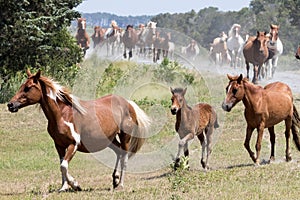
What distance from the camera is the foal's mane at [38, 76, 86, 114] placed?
11.6 meters

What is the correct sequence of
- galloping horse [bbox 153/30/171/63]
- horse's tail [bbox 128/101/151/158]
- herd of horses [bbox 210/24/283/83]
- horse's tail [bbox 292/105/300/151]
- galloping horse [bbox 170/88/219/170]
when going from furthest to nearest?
herd of horses [bbox 210/24/283/83]
galloping horse [bbox 153/30/171/63]
horse's tail [bbox 292/105/300/151]
galloping horse [bbox 170/88/219/170]
horse's tail [bbox 128/101/151/158]

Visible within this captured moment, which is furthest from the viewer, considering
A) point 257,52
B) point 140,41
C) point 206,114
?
point 140,41

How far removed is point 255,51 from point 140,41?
5.37 meters

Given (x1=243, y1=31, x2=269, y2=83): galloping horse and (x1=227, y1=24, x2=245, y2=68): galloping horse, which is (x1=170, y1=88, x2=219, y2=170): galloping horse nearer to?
(x1=243, y1=31, x2=269, y2=83): galloping horse

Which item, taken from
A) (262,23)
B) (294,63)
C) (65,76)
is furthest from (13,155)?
(262,23)

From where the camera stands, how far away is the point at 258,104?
556 inches

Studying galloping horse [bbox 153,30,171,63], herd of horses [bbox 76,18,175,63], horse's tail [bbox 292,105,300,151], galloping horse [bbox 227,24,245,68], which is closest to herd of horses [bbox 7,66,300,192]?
horse's tail [bbox 292,105,300,151]

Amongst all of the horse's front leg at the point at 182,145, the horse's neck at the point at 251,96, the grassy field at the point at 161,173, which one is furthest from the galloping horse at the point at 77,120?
the horse's neck at the point at 251,96

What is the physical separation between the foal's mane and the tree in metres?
11.1

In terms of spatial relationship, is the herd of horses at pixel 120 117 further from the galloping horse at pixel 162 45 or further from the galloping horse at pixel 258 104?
the galloping horse at pixel 162 45

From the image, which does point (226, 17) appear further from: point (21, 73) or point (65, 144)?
point (65, 144)

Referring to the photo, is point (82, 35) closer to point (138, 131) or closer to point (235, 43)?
point (235, 43)

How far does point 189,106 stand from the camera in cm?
1427

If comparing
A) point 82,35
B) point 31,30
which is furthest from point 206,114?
point 82,35
